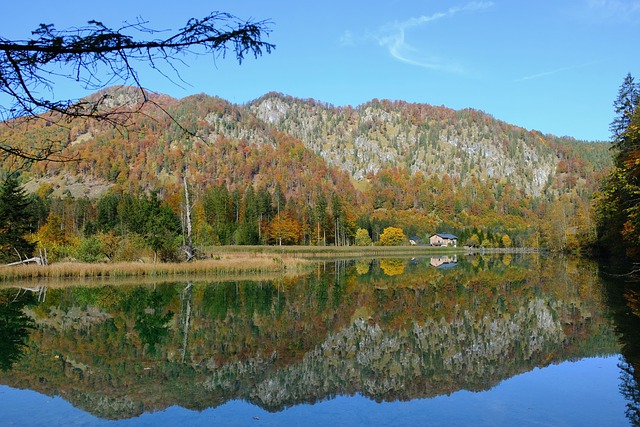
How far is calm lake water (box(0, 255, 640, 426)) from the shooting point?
8.69 meters

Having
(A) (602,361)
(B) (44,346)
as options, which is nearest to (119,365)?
(B) (44,346)

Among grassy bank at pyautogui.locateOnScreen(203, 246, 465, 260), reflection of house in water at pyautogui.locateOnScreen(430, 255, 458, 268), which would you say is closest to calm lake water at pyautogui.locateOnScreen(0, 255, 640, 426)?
reflection of house in water at pyautogui.locateOnScreen(430, 255, 458, 268)

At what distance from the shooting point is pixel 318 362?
11984 mm

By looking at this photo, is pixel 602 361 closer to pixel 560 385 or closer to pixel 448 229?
pixel 560 385

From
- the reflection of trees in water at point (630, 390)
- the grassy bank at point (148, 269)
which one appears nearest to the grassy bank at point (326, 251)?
the grassy bank at point (148, 269)

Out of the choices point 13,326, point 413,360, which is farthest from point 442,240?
point 413,360

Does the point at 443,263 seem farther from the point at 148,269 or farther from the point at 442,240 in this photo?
the point at 442,240

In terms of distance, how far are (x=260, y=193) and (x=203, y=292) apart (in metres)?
83.4

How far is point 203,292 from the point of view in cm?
2588

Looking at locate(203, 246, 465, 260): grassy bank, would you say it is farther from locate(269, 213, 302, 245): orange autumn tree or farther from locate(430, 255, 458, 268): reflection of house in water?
locate(430, 255, 458, 268): reflection of house in water

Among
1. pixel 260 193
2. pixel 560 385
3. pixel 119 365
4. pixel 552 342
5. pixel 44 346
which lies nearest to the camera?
pixel 560 385

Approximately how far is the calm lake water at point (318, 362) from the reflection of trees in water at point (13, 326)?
0.07m

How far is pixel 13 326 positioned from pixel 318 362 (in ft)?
33.9

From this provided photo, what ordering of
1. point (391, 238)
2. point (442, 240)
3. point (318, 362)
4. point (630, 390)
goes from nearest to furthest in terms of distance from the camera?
point (630, 390), point (318, 362), point (391, 238), point (442, 240)
